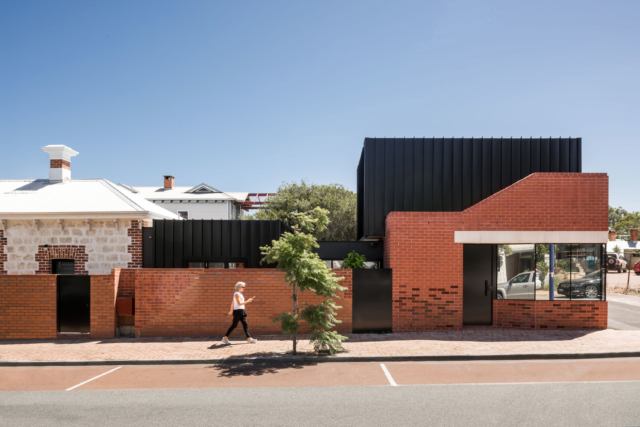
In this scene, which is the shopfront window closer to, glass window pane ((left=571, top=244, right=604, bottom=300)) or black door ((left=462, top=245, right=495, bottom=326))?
glass window pane ((left=571, top=244, right=604, bottom=300))

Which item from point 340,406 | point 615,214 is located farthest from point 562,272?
point 615,214

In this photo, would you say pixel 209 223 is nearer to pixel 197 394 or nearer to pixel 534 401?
pixel 197 394

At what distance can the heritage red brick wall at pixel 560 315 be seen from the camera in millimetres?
11617

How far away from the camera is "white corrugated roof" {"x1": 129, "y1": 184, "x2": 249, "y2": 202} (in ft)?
138

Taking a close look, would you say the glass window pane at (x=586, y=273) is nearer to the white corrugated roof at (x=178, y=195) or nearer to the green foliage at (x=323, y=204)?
the green foliage at (x=323, y=204)

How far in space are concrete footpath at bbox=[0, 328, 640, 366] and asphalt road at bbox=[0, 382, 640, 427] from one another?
73.1 inches

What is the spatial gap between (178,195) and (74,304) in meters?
33.4

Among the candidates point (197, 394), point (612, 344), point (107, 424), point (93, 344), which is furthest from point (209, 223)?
point (612, 344)

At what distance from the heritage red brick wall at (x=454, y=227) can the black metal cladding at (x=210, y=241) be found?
13.1 ft

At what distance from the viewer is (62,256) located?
510 inches

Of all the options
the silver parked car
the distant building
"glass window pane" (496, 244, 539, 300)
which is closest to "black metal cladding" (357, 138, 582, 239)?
"glass window pane" (496, 244, 539, 300)

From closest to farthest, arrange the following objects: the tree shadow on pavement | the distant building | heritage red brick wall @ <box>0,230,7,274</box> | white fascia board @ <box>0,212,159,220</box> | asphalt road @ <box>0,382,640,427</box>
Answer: asphalt road @ <box>0,382,640,427</box>, the tree shadow on pavement, white fascia board @ <box>0,212,159,220</box>, heritage red brick wall @ <box>0,230,7,274</box>, the distant building

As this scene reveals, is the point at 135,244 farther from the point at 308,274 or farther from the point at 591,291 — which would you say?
the point at 591,291

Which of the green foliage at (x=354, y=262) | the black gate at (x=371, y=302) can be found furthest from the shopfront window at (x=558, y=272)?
the green foliage at (x=354, y=262)
